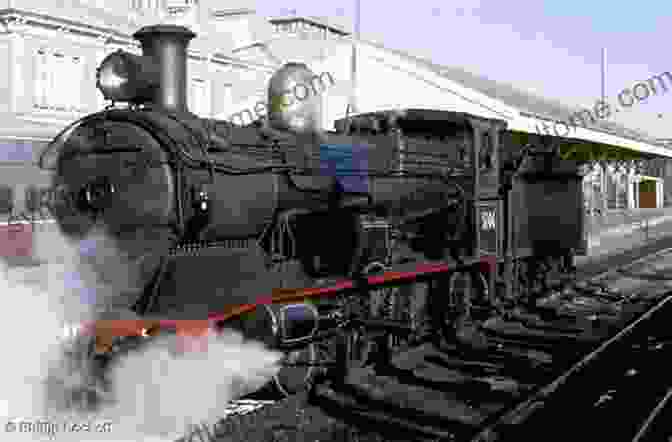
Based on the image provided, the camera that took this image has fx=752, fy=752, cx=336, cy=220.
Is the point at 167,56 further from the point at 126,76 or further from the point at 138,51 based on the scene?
the point at 138,51

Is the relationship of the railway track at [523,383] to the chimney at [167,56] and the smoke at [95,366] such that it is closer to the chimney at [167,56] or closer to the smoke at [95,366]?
the smoke at [95,366]

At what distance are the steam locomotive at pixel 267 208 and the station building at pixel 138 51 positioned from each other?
4.99 metres

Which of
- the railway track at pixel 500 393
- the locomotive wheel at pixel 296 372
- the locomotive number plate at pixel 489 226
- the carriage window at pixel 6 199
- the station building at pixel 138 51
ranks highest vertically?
the station building at pixel 138 51

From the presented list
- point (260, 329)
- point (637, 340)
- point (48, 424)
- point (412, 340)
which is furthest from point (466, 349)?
point (48, 424)

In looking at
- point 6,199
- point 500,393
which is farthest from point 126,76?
point 6,199

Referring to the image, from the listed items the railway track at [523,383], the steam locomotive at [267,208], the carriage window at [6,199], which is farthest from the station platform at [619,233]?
the carriage window at [6,199]

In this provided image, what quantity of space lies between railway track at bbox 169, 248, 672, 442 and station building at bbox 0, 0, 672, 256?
492cm

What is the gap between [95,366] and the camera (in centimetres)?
661

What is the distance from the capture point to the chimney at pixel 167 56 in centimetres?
745

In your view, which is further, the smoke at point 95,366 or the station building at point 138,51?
the station building at point 138,51

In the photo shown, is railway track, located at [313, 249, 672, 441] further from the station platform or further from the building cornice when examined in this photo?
the building cornice

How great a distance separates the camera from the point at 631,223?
37.8 metres

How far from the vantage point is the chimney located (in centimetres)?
745

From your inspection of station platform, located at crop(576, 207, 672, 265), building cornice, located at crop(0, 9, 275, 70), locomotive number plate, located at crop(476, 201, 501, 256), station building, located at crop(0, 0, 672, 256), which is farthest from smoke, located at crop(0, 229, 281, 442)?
station platform, located at crop(576, 207, 672, 265)
